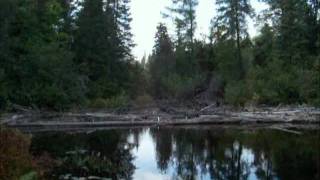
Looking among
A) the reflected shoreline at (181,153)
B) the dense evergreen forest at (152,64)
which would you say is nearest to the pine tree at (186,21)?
the dense evergreen forest at (152,64)

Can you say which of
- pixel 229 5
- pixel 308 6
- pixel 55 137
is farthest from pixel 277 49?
pixel 55 137

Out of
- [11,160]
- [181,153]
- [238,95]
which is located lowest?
[181,153]

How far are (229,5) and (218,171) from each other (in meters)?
39.1

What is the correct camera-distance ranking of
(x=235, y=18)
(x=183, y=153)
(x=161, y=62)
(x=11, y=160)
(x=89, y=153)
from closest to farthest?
1. (x=11, y=160)
2. (x=89, y=153)
3. (x=183, y=153)
4. (x=235, y=18)
5. (x=161, y=62)

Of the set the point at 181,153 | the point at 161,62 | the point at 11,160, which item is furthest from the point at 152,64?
the point at 11,160

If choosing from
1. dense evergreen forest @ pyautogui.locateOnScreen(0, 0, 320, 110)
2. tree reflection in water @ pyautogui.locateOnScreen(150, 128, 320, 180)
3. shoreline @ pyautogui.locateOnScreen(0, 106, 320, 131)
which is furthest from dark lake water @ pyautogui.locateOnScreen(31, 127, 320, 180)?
dense evergreen forest @ pyautogui.locateOnScreen(0, 0, 320, 110)

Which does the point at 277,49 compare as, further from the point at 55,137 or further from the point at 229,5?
the point at 55,137

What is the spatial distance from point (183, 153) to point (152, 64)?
4603cm

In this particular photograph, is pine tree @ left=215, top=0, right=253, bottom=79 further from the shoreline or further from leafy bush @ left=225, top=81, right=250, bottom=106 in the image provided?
the shoreline

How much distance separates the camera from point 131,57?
56812mm

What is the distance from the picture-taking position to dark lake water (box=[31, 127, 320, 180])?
14.3m

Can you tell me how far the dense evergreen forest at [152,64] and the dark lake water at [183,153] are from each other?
10.4 m

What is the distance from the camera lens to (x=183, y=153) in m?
18.7

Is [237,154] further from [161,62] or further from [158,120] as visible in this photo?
[161,62]
